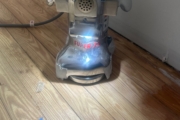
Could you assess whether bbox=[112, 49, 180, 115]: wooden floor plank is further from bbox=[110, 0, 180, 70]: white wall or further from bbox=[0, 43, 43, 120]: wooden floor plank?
bbox=[0, 43, 43, 120]: wooden floor plank

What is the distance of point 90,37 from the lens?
31.5 inches

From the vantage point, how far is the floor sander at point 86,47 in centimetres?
77

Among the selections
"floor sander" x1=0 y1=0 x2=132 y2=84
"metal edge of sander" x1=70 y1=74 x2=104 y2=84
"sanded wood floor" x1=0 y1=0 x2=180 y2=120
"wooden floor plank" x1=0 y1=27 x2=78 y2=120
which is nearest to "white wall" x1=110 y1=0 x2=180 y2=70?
"sanded wood floor" x1=0 y1=0 x2=180 y2=120

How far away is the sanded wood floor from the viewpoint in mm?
810

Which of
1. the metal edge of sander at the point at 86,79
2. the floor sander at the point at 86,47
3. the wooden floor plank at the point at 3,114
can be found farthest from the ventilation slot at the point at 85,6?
the wooden floor plank at the point at 3,114

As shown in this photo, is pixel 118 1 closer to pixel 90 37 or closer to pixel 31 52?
pixel 90 37

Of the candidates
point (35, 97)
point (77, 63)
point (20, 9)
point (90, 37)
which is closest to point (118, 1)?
point (90, 37)

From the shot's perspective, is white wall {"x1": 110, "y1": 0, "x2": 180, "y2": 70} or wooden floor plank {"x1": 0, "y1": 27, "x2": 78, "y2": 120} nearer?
wooden floor plank {"x1": 0, "y1": 27, "x2": 78, "y2": 120}

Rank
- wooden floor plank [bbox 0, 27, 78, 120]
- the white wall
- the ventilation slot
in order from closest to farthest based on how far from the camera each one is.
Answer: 1. the ventilation slot
2. wooden floor plank [bbox 0, 27, 78, 120]
3. the white wall

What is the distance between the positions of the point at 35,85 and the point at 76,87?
159 mm

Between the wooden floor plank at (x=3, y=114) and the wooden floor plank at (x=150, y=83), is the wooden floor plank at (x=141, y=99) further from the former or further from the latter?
the wooden floor plank at (x=3, y=114)

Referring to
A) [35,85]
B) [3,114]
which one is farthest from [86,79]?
[3,114]

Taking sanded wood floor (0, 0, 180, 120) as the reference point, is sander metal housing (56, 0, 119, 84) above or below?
above

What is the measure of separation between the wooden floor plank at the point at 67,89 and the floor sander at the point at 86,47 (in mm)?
40
